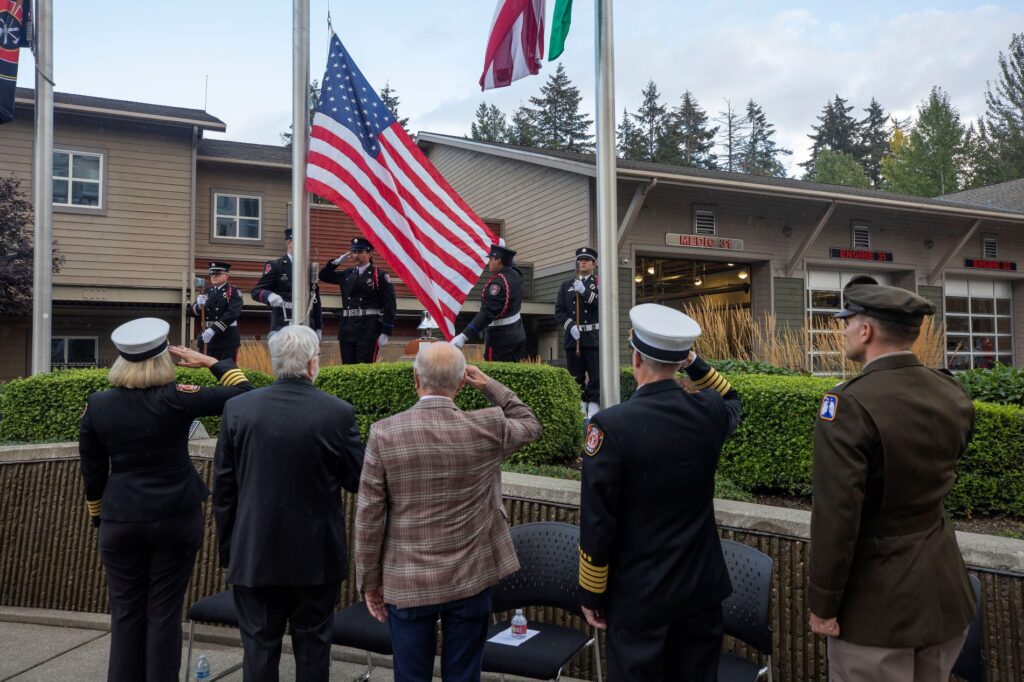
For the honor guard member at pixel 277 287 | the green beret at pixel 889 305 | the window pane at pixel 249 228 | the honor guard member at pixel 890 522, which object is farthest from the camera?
the window pane at pixel 249 228

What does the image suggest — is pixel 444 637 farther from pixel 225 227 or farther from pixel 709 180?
pixel 225 227

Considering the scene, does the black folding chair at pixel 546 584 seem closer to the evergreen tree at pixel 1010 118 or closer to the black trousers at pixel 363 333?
the black trousers at pixel 363 333

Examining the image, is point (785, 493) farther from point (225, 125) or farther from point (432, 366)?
point (225, 125)

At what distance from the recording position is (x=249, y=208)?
59.5 ft

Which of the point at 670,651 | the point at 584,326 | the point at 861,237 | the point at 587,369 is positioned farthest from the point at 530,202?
the point at 670,651

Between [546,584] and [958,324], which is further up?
[958,324]

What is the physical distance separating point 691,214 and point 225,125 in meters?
10.8

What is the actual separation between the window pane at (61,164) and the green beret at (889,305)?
17.2m

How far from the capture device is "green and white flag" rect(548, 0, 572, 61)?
613 cm

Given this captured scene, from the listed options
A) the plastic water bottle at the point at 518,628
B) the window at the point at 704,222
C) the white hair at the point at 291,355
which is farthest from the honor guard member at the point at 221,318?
the window at the point at 704,222

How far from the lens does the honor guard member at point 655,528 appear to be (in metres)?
2.50

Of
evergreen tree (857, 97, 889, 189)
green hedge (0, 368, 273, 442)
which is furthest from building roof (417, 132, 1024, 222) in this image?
evergreen tree (857, 97, 889, 189)

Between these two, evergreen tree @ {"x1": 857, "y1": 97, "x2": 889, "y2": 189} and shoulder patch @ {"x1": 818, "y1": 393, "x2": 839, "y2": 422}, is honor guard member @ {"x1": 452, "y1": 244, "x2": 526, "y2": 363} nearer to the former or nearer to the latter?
shoulder patch @ {"x1": 818, "y1": 393, "x2": 839, "y2": 422}

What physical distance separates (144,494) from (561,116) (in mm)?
49045
